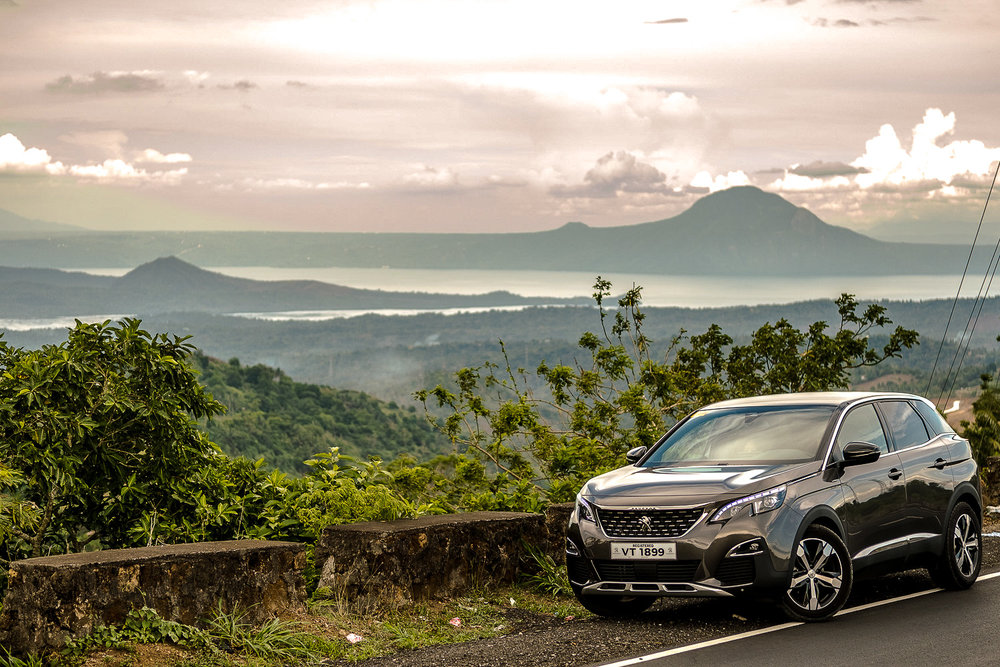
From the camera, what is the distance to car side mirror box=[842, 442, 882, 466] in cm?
865

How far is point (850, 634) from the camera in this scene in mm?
8031

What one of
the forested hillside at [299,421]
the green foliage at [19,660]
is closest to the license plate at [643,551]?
the green foliage at [19,660]

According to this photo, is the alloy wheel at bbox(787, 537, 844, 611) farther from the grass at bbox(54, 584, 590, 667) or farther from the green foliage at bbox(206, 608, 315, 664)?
the green foliage at bbox(206, 608, 315, 664)

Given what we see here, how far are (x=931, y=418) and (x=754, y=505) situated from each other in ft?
9.59

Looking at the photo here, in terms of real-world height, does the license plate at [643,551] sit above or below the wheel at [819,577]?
above

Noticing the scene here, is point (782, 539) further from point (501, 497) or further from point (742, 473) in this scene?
point (501, 497)

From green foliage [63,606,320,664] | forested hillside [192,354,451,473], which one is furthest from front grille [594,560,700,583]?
forested hillside [192,354,451,473]

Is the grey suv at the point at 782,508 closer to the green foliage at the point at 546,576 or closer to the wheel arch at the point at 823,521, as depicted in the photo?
the wheel arch at the point at 823,521

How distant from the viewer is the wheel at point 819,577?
27.4ft

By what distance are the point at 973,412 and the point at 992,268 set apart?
23.1 m

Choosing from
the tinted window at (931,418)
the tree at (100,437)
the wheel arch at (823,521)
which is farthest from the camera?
the tinted window at (931,418)

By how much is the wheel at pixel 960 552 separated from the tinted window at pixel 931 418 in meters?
0.67

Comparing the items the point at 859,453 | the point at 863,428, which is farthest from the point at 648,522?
the point at 863,428

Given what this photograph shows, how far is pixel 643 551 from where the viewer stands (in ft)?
27.3
